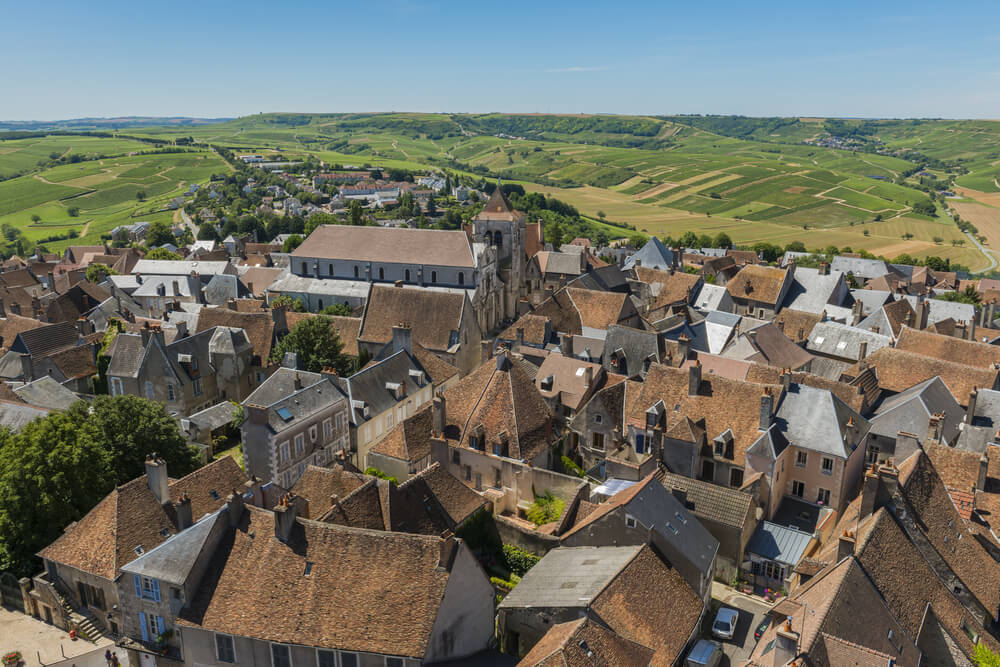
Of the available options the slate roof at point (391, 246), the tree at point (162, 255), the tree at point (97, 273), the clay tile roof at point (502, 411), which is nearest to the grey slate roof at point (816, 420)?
the clay tile roof at point (502, 411)

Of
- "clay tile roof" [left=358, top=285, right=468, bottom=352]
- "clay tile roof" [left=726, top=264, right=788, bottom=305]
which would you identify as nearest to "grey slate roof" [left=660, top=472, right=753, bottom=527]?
"clay tile roof" [left=358, top=285, right=468, bottom=352]

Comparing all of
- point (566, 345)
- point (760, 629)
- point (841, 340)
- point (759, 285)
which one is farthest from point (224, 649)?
point (759, 285)

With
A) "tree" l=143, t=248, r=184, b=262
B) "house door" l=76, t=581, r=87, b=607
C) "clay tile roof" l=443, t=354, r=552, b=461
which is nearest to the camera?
"house door" l=76, t=581, r=87, b=607

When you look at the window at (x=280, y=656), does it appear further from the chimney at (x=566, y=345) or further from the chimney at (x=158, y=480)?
the chimney at (x=566, y=345)

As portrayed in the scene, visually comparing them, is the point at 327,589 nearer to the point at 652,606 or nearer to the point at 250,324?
the point at 652,606

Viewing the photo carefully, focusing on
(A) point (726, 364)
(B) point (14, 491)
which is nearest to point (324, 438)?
(B) point (14, 491)

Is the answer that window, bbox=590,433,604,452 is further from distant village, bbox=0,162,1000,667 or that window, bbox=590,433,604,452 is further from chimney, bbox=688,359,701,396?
chimney, bbox=688,359,701,396
